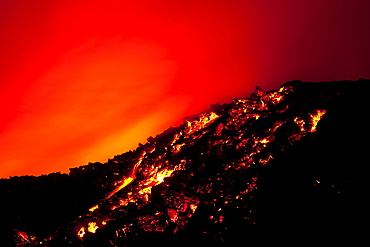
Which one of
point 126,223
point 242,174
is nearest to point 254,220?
point 242,174

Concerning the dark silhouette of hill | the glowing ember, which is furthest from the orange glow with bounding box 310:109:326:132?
the glowing ember

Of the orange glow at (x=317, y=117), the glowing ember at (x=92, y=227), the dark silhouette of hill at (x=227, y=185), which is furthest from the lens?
the orange glow at (x=317, y=117)

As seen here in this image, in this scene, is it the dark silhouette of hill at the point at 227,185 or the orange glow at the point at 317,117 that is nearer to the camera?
the dark silhouette of hill at the point at 227,185

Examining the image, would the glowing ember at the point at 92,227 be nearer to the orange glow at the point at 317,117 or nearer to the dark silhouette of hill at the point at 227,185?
the dark silhouette of hill at the point at 227,185

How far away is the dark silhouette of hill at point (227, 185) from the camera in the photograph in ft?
36.7

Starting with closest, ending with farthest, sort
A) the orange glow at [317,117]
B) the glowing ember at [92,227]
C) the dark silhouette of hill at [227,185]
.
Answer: the dark silhouette of hill at [227,185] < the glowing ember at [92,227] < the orange glow at [317,117]

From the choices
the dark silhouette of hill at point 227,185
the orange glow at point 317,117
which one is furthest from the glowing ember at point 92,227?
the orange glow at point 317,117

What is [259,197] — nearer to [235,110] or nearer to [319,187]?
[319,187]

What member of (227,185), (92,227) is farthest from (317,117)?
(92,227)

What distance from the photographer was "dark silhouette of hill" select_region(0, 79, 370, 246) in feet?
36.7

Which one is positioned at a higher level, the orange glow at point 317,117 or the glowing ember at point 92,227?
the orange glow at point 317,117

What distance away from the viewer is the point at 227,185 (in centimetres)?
1334

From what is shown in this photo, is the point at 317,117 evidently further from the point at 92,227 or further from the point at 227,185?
the point at 92,227

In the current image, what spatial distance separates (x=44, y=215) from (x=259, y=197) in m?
11.7
